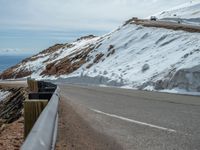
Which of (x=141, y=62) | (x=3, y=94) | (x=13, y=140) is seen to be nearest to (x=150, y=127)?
(x=13, y=140)

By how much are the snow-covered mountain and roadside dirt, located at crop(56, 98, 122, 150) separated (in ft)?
57.1

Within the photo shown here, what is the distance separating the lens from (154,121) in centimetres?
1083

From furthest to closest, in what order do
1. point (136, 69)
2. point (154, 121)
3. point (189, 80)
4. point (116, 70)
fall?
point (116, 70)
point (136, 69)
point (189, 80)
point (154, 121)

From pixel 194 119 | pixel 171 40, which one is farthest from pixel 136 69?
pixel 194 119

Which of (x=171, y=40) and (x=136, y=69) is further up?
(x=171, y=40)

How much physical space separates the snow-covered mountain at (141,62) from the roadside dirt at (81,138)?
1739 centimetres

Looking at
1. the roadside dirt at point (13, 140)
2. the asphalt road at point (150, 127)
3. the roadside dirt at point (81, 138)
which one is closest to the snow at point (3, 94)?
the asphalt road at point (150, 127)

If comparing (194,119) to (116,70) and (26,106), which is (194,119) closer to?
(26,106)

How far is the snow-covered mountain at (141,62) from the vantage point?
3050 centimetres

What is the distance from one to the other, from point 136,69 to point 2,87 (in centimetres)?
1788

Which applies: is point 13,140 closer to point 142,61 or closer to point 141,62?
point 141,62

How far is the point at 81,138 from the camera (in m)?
8.51

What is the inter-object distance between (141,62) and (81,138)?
3588 centimetres

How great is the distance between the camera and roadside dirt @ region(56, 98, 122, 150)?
751cm
